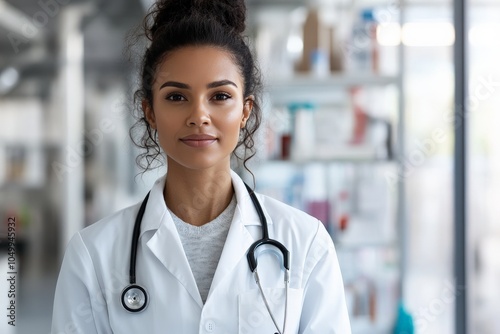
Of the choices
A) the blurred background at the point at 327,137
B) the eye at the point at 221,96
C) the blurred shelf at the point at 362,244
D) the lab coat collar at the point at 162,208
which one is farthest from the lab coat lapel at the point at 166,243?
the blurred shelf at the point at 362,244

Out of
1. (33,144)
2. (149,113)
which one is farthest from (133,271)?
(33,144)

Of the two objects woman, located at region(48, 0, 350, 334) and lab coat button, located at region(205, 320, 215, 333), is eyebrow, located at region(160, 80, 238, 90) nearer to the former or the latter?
woman, located at region(48, 0, 350, 334)

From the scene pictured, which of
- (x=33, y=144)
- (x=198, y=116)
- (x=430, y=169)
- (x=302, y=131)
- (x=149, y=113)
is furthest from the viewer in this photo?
(x=430, y=169)

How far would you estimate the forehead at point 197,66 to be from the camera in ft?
3.31

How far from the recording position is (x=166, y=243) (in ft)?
3.51

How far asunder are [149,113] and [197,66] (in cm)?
14

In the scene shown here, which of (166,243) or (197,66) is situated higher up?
(197,66)

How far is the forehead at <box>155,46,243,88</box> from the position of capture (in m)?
1.01

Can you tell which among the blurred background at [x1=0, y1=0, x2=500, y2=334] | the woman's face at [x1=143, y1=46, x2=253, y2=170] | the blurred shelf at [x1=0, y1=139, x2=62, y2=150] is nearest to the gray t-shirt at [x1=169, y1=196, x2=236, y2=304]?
the woman's face at [x1=143, y1=46, x2=253, y2=170]

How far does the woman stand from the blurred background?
28 cm

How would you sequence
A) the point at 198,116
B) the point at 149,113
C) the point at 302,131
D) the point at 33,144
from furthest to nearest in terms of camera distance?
the point at 33,144, the point at 302,131, the point at 149,113, the point at 198,116

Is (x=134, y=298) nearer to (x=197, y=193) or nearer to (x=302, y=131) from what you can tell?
(x=197, y=193)

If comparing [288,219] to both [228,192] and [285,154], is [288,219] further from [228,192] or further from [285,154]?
[285,154]

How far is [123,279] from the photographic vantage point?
1.05 metres
